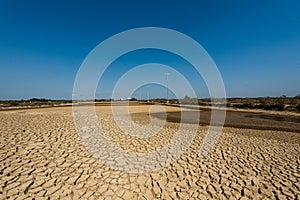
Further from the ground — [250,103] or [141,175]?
[250,103]

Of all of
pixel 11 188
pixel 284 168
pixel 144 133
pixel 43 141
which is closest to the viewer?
pixel 11 188

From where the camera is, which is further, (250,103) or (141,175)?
(250,103)

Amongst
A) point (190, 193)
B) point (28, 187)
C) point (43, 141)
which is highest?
point (43, 141)

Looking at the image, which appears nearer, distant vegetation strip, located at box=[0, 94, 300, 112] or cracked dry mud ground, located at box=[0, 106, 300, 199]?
cracked dry mud ground, located at box=[0, 106, 300, 199]

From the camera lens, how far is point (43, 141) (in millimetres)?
6559

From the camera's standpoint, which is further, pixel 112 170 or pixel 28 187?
pixel 112 170

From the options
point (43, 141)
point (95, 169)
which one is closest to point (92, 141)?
point (43, 141)

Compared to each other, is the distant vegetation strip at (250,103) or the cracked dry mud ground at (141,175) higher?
the distant vegetation strip at (250,103)

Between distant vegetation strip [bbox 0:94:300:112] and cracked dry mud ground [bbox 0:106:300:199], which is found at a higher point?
distant vegetation strip [bbox 0:94:300:112]

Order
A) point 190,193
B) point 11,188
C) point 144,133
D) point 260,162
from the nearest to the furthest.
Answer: point 11,188
point 190,193
point 260,162
point 144,133

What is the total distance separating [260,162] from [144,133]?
5.59 meters

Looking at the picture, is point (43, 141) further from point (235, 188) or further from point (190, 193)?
point (235, 188)

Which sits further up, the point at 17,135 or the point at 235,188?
the point at 17,135

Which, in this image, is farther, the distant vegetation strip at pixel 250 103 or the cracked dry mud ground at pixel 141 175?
the distant vegetation strip at pixel 250 103
